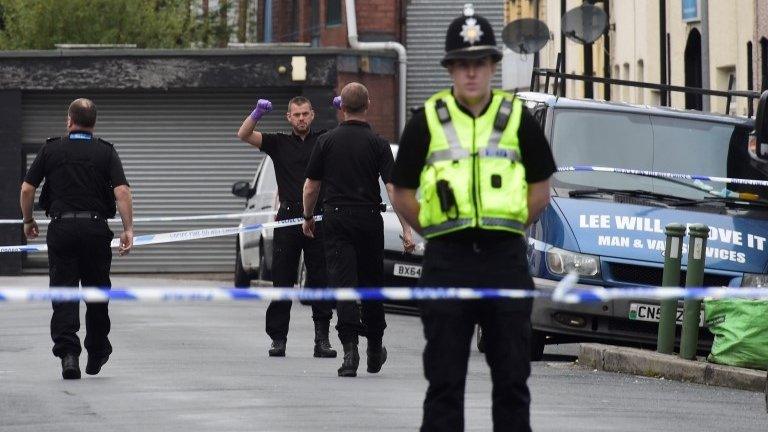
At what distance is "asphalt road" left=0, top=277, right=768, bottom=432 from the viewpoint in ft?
32.4

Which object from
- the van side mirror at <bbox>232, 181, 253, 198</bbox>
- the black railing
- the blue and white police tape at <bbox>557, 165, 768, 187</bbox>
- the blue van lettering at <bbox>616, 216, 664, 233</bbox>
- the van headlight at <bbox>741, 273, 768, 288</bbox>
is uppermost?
the black railing

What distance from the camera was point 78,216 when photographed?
12.1m

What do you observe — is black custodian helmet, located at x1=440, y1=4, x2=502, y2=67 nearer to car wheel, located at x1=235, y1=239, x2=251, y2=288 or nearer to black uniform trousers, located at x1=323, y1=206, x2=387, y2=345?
black uniform trousers, located at x1=323, y1=206, x2=387, y2=345

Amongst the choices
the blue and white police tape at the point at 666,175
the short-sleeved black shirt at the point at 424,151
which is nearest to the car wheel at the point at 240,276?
the blue and white police tape at the point at 666,175

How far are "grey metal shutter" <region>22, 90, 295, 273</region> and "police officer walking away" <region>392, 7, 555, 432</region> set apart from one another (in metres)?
25.7

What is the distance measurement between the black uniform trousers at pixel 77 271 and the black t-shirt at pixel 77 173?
0.37 ft

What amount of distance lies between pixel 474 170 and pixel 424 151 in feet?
0.72

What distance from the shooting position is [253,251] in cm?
2503

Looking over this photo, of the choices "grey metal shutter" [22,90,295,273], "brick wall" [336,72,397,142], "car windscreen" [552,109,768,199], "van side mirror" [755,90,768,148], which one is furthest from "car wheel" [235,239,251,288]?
"van side mirror" [755,90,768,148]

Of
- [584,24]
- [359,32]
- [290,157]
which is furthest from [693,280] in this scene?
[359,32]

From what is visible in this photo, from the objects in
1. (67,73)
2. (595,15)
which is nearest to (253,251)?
(595,15)

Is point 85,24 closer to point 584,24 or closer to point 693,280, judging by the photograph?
point 584,24

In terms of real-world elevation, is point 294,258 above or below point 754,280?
above

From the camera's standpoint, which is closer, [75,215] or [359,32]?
[75,215]
